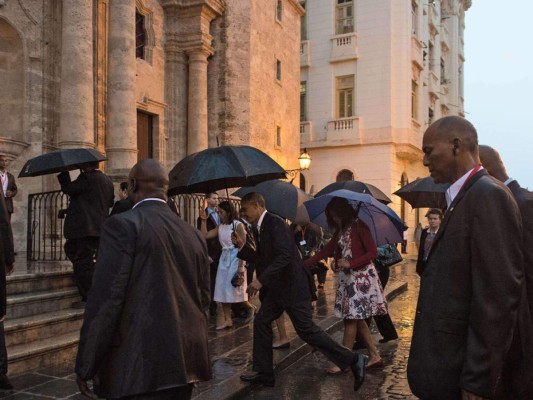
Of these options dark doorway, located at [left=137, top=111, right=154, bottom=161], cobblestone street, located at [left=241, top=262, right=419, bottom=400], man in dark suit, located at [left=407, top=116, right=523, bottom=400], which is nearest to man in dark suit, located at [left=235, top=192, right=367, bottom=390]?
cobblestone street, located at [left=241, top=262, right=419, bottom=400]

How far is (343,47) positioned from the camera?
29.1 m

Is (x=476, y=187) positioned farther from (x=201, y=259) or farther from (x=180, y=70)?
(x=180, y=70)

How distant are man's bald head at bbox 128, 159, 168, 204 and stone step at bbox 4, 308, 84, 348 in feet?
12.5

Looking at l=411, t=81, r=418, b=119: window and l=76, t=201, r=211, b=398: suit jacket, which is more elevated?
l=411, t=81, r=418, b=119: window

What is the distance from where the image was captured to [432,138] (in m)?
2.68

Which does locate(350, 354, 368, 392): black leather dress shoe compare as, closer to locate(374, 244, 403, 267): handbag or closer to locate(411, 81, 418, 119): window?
locate(374, 244, 403, 267): handbag

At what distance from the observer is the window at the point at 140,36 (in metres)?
16.0

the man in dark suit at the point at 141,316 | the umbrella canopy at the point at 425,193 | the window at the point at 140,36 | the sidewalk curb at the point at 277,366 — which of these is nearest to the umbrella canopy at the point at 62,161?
the sidewalk curb at the point at 277,366

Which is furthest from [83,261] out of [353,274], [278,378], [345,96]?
[345,96]

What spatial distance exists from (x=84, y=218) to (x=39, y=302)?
1214 millimetres

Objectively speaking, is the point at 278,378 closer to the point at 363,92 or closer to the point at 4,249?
the point at 4,249

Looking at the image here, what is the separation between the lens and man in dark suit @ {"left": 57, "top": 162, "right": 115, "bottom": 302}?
24.3ft

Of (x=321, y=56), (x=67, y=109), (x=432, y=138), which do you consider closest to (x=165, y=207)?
(x=432, y=138)

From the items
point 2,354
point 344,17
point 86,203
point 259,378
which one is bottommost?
point 259,378
